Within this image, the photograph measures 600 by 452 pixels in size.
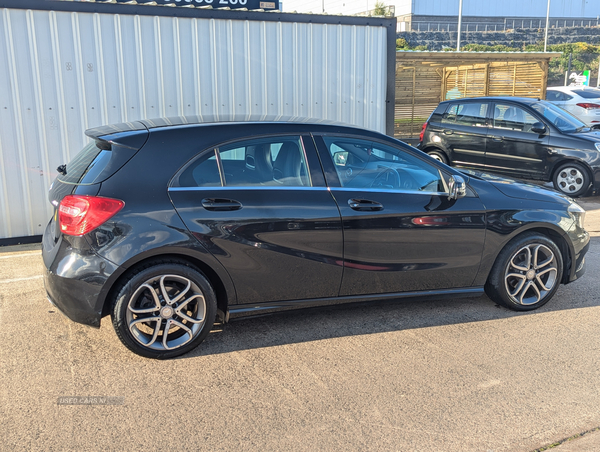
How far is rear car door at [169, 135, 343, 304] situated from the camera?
3.81 metres

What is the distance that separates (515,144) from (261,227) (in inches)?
299

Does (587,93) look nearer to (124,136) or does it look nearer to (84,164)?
(124,136)

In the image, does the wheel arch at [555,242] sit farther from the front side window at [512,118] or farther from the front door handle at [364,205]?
the front side window at [512,118]

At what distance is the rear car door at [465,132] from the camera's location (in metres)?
10.6

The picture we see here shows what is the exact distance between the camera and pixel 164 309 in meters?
3.78

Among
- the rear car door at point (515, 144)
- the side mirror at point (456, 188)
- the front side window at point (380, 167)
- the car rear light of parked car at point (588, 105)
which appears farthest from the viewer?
the car rear light of parked car at point (588, 105)

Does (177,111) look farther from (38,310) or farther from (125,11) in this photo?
(38,310)

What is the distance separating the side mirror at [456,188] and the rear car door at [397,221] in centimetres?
5

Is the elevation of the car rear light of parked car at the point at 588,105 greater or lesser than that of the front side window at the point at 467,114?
lesser

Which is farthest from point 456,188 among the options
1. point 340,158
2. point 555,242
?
point 555,242

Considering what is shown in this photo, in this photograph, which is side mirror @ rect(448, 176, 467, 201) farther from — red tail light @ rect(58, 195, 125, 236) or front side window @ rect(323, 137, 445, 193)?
red tail light @ rect(58, 195, 125, 236)

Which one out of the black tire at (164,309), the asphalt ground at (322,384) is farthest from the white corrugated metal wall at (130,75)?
the black tire at (164,309)

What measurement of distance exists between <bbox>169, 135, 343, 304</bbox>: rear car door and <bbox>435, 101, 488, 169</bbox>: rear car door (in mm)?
7255

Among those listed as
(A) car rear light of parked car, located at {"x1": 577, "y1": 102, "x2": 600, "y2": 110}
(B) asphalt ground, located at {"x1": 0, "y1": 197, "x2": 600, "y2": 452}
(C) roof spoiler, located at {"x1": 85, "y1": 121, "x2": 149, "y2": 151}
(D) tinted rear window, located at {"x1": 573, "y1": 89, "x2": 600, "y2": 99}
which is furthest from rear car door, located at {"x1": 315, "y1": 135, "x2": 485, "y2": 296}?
(D) tinted rear window, located at {"x1": 573, "y1": 89, "x2": 600, "y2": 99}
